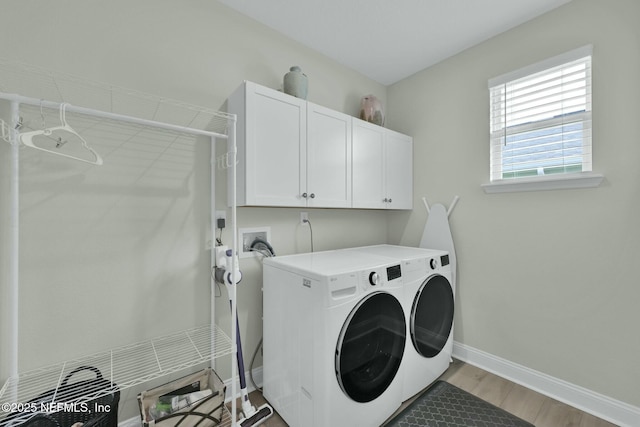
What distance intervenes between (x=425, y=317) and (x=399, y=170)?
50.0 inches

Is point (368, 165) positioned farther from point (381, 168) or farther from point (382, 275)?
point (382, 275)

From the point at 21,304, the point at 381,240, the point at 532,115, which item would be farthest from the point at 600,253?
the point at 21,304

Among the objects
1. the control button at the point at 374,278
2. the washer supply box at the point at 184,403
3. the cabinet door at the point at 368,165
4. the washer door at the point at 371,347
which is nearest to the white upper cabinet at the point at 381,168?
the cabinet door at the point at 368,165

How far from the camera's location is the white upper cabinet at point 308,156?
1577 millimetres

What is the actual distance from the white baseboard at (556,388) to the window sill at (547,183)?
1260 millimetres

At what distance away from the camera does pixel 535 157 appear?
1.87 m

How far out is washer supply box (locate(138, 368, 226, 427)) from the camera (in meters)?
1.30

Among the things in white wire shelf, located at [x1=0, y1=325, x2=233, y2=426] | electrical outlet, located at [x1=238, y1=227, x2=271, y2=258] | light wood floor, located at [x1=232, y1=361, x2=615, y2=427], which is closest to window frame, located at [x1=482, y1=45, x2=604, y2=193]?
light wood floor, located at [x1=232, y1=361, x2=615, y2=427]

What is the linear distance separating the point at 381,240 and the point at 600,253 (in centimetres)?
156

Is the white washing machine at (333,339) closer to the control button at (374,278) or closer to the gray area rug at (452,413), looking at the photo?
the control button at (374,278)

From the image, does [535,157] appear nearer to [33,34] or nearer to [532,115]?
[532,115]

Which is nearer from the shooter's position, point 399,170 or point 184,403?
point 184,403

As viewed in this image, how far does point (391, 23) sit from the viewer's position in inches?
74.5

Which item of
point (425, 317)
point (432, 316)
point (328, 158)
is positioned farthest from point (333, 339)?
point (328, 158)
